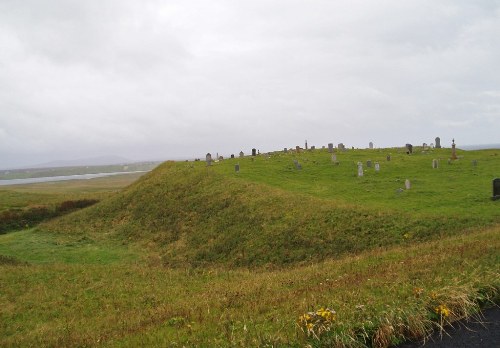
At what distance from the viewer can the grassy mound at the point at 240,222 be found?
22.2 metres

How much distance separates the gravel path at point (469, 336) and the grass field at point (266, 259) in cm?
26

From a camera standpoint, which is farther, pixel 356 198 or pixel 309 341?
pixel 356 198

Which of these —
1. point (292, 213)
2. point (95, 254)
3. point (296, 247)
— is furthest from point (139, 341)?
point (95, 254)

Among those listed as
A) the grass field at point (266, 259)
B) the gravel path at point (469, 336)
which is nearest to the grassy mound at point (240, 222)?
the grass field at point (266, 259)

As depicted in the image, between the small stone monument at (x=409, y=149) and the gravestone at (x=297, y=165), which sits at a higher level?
the small stone monument at (x=409, y=149)

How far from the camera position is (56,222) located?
40094 millimetres

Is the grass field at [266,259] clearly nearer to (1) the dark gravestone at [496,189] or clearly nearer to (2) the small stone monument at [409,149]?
(1) the dark gravestone at [496,189]

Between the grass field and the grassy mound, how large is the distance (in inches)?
5.1

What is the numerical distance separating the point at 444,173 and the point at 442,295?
2959 centimetres

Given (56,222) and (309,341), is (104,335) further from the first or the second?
(56,222)

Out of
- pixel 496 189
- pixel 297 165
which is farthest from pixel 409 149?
pixel 496 189

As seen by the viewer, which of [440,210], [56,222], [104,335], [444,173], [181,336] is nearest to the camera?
[181,336]

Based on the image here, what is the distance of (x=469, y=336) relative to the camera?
8.60 meters

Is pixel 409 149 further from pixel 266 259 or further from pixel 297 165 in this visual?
pixel 266 259
